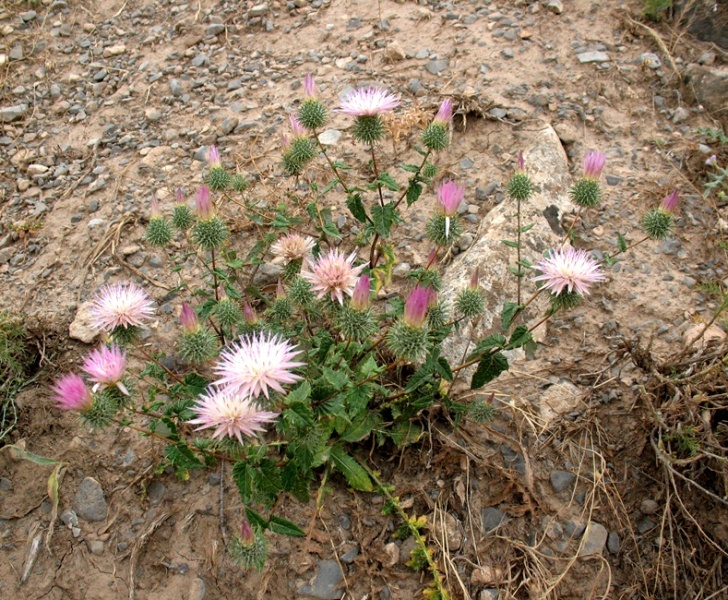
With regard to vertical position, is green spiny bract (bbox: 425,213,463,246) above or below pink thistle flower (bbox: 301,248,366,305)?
below

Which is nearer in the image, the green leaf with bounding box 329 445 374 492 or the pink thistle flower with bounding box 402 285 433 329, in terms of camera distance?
the pink thistle flower with bounding box 402 285 433 329

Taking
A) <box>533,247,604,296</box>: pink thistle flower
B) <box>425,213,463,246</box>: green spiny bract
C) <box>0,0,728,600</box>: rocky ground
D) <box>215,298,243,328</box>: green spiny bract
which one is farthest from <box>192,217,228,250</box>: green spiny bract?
<box>533,247,604,296</box>: pink thistle flower

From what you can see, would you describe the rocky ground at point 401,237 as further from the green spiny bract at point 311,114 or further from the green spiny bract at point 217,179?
the green spiny bract at point 311,114

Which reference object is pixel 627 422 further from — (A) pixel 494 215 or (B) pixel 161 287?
(B) pixel 161 287

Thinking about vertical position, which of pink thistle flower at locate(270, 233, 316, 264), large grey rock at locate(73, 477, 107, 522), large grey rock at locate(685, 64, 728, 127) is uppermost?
pink thistle flower at locate(270, 233, 316, 264)

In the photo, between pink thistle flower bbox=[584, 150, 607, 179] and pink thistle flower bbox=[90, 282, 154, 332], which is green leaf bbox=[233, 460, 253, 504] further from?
pink thistle flower bbox=[584, 150, 607, 179]

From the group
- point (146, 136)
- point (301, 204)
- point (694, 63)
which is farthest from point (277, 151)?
point (694, 63)

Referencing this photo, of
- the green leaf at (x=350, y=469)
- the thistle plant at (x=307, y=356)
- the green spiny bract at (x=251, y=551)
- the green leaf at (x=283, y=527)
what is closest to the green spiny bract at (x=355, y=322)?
the thistle plant at (x=307, y=356)
